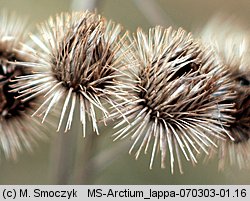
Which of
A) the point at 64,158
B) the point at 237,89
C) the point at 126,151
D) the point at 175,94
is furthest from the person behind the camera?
the point at 126,151

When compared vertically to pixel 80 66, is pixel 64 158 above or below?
below

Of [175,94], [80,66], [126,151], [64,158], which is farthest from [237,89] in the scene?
[126,151]

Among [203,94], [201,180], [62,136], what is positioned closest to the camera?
[203,94]

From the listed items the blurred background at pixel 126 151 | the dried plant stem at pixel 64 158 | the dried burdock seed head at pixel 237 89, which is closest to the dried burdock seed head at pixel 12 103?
the dried plant stem at pixel 64 158

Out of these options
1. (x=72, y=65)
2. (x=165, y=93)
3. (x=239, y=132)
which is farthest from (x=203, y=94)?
(x=72, y=65)

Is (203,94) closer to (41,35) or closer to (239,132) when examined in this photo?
(239,132)

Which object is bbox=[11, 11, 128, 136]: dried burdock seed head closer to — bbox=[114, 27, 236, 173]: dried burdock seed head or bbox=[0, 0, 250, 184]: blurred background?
bbox=[114, 27, 236, 173]: dried burdock seed head

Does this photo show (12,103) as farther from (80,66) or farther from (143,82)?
(143,82)

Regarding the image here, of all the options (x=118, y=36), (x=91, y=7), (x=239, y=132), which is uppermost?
→ (x=91, y=7)
